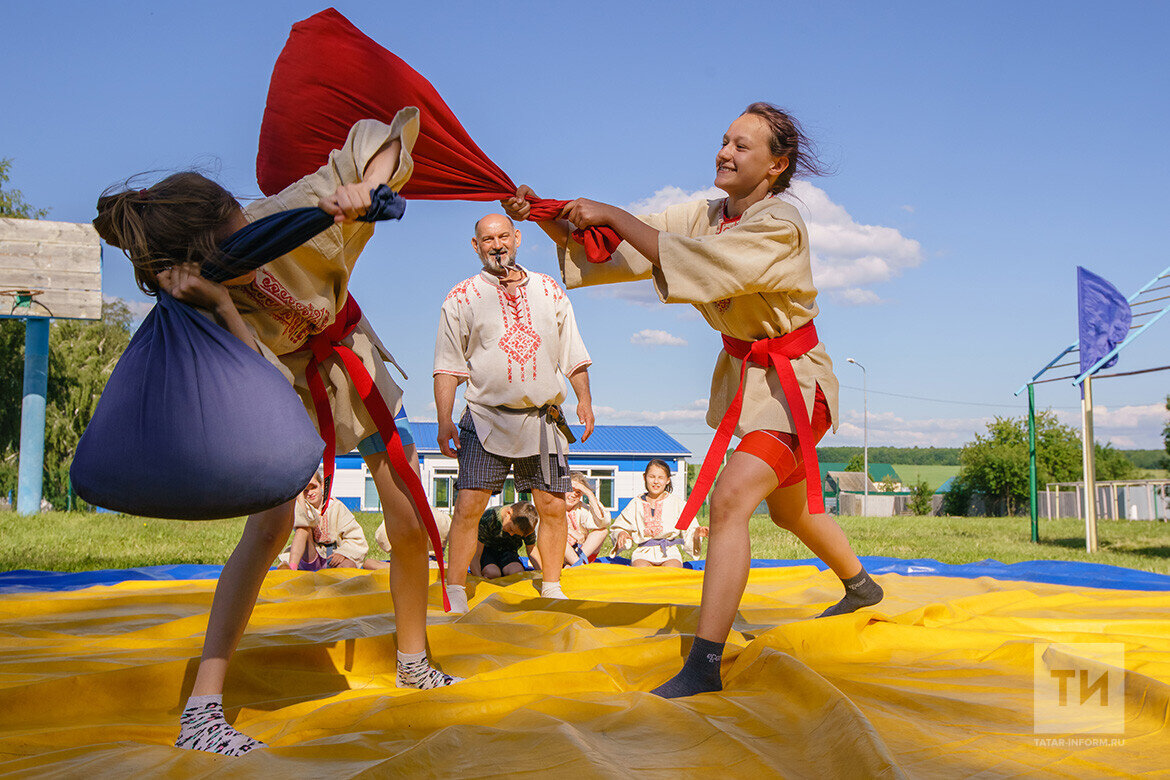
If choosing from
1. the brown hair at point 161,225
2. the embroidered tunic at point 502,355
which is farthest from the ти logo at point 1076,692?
the embroidered tunic at point 502,355

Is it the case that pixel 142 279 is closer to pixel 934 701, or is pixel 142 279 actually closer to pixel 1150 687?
pixel 934 701

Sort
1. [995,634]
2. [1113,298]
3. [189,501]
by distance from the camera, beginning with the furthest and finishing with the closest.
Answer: [1113,298], [995,634], [189,501]

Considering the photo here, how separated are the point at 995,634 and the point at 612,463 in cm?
2737

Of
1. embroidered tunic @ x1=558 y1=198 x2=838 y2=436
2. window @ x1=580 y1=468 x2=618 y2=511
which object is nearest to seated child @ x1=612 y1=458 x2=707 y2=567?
embroidered tunic @ x1=558 y1=198 x2=838 y2=436

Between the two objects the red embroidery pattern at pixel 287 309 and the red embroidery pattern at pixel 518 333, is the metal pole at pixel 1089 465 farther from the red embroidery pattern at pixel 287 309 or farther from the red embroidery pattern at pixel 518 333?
the red embroidery pattern at pixel 287 309

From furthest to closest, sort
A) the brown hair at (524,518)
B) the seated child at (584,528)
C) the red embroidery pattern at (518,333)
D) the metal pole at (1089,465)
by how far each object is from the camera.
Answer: the metal pole at (1089,465)
the seated child at (584,528)
the brown hair at (524,518)
the red embroidery pattern at (518,333)

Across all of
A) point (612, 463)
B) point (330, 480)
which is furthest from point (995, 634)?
point (612, 463)

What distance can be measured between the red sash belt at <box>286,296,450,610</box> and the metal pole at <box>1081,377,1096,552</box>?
29.9 feet

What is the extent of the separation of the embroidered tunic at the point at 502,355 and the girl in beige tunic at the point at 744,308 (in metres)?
1.84

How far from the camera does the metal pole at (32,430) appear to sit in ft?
35.3

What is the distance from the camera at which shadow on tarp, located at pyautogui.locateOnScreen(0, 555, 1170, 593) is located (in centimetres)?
547

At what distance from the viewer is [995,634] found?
3174 millimetres

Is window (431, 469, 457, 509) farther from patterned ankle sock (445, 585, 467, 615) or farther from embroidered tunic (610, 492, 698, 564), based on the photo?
patterned ankle sock (445, 585, 467, 615)

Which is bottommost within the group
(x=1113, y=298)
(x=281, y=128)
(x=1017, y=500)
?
(x=1017, y=500)
